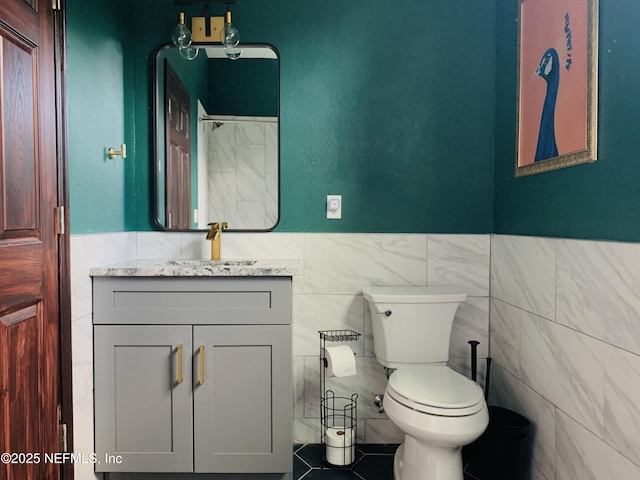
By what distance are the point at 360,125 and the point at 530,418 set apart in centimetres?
157

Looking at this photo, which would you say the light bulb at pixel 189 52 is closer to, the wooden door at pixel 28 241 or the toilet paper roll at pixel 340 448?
the wooden door at pixel 28 241

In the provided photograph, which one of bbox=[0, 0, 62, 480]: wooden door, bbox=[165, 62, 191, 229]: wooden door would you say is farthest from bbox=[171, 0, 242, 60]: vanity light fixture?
bbox=[0, 0, 62, 480]: wooden door

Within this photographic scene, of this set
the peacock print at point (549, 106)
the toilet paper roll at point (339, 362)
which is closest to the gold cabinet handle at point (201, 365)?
the toilet paper roll at point (339, 362)

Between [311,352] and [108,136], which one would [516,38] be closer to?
[311,352]

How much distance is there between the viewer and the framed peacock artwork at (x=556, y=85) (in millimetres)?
1460

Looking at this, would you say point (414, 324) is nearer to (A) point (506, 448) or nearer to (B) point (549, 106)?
(A) point (506, 448)

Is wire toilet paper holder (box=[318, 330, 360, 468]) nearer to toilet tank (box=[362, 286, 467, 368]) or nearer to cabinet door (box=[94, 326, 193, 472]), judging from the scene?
toilet tank (box=[362, 286, 467, 368])

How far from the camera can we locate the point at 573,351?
1.54 metres

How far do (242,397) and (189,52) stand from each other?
1711mm

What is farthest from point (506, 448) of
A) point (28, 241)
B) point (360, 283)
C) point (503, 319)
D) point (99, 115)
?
point (99, 115)

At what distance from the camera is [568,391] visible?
5.10ft

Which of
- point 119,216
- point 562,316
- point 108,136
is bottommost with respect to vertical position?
point 562,316

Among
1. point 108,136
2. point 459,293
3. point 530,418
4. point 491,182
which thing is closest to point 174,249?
point 108,136

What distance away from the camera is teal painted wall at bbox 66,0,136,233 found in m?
1.66
